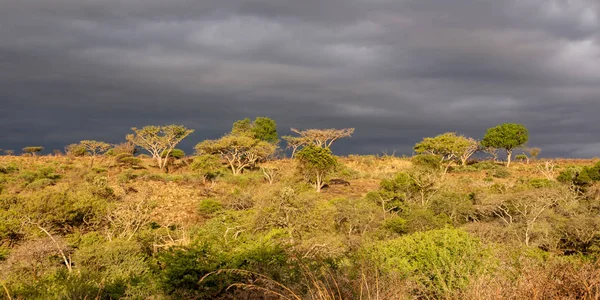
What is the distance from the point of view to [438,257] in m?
9.62

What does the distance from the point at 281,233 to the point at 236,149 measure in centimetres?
3411

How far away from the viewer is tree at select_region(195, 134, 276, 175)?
48.0 m

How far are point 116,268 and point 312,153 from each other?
94.4 ft

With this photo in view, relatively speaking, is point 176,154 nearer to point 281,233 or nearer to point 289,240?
point 281,233

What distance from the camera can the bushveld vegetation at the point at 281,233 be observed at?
22.9ft

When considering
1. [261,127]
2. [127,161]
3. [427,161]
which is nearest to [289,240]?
[427,161]

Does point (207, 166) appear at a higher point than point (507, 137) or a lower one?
lower

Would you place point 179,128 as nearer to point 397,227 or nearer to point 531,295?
point 397,227

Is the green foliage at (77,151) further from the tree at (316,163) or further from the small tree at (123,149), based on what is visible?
the tree at (316,163)

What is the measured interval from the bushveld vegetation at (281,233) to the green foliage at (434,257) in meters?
0.05

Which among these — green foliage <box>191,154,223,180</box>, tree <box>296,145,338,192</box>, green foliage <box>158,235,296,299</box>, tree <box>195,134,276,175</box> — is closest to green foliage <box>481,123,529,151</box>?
tree <box>296,145,338,192</box>

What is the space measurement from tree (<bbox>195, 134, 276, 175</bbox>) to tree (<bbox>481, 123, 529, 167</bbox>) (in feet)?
124

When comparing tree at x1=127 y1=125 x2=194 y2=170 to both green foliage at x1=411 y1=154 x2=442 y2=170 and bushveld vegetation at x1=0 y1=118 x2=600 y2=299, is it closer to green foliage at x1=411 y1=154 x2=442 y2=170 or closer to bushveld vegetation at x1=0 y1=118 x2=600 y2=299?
bushveld vegetation at x1=0 y1=118 x2=600 y2=299

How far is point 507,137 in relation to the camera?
63.3 metres
